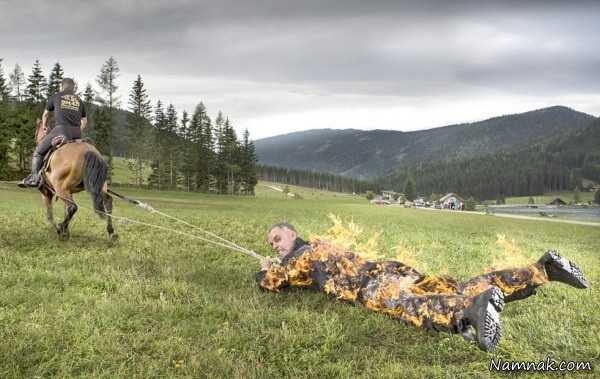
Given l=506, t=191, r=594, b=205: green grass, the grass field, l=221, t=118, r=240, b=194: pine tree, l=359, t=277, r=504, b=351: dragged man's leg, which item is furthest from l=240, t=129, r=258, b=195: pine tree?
l=506, t=191, r=594, b=205: green grass

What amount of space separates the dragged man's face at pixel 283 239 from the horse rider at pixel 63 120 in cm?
712

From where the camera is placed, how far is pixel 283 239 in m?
7.96

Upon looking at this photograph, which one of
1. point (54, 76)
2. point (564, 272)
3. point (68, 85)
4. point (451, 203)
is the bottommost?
point (451, 203)

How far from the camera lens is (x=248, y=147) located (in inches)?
3452

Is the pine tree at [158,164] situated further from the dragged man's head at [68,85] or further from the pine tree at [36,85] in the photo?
the dragged man's head at [68,85]

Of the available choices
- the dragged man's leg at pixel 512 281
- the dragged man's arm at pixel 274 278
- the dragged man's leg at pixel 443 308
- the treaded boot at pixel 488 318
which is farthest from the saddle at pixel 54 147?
the treaded boot at pixel 488 318

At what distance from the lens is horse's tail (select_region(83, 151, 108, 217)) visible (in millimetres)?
11148

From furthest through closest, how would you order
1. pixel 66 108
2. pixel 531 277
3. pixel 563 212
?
pixel 563 212 < pixel 66 108 < pixel 531 277

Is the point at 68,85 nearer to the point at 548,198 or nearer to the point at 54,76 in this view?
the point at 54,76

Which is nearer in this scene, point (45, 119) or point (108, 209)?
point (45, 119)

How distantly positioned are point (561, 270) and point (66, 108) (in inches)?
464

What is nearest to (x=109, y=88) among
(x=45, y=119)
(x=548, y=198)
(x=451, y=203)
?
(x=45, y=119)

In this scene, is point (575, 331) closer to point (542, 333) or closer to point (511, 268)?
point (542, 333)

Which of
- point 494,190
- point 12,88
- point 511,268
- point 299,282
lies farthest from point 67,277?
point 494,190
